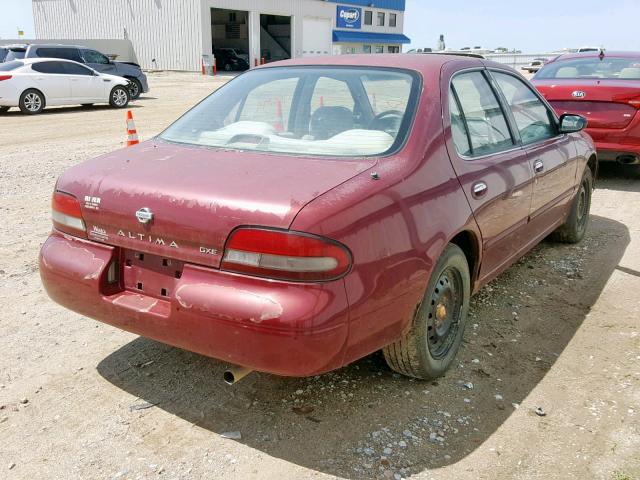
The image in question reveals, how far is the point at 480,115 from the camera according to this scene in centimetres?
377

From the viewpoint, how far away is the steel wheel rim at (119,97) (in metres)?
18.3

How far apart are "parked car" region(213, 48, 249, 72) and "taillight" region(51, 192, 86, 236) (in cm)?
4489

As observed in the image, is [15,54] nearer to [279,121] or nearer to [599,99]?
[599,99]

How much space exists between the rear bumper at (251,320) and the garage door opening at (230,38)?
150 ft

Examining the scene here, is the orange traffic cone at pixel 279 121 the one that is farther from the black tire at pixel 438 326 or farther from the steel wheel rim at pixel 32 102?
the steel wheel rim at pixel 32 102

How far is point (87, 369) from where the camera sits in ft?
11.4

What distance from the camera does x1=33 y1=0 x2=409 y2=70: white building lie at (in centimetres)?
4094

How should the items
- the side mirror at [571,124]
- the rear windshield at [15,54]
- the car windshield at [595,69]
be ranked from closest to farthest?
the side mirror at [571,124] < the car windshield at [595,69] < the rear windshield at [15,54]

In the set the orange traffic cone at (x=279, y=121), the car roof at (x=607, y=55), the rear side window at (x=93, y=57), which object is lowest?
the rear side window at (x=93, y=57)

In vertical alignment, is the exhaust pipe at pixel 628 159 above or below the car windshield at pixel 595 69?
below

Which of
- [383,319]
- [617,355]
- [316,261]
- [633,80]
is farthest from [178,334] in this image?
[633,80]

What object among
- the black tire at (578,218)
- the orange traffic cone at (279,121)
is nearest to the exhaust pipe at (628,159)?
the black tire at (578,218)

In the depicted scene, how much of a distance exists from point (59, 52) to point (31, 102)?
3422 mm

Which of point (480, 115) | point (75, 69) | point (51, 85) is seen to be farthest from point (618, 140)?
point (75, 69)
